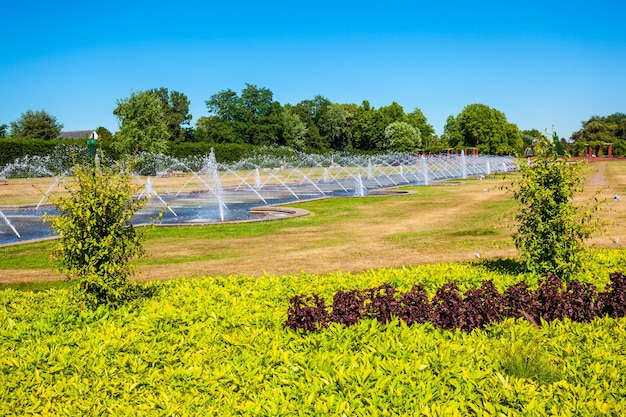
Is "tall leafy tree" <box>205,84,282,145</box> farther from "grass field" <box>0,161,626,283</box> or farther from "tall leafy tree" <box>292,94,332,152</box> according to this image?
"grass field" <box>0,161,626,283</box>

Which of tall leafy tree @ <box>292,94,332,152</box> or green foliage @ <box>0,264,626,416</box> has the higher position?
tall leafy tree @ <box>292,94,332,152</box>

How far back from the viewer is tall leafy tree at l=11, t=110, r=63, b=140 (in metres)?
68.8

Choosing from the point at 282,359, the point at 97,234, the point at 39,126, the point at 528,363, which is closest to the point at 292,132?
the point at 39,126

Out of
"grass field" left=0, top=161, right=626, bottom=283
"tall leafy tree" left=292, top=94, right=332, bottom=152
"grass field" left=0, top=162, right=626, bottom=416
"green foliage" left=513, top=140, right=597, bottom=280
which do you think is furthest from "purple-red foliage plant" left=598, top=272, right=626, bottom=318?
"tall leafy tree" left=292, top=94, right=332, bottom=152

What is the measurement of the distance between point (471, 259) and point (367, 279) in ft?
8.90

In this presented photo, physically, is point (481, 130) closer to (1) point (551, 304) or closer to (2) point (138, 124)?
(2) point (138, 124)

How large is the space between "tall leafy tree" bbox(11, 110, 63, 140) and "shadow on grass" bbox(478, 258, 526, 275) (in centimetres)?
7000

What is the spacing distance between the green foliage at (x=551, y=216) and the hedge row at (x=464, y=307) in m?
1.05

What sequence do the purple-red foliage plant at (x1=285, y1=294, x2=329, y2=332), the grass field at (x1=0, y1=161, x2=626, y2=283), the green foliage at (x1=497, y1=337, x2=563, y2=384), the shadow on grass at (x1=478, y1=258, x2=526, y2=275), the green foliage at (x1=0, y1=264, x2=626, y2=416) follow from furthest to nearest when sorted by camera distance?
1. the grass field at (x1=0, y1=161, x2=626, y2=283)
2. the shadow on grass at (x1=478, y1=258, x2=526, y2=275)
3. the purple-red foliage plant at (x1=285, y1=294, x2=329, y2=332)
4. the green foliage at (x1=497, y1=337, x2=563, y2=384)
5. the green foliage at (x1=0, y1=264, x2=626, y2=416)

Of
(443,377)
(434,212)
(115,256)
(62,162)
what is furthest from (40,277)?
(62,162)

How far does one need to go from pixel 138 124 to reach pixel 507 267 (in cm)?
4187

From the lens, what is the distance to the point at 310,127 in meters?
91.7

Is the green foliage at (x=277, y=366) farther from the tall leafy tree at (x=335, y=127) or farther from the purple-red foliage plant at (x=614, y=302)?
the tall leafy tree at (x=335, y=127)

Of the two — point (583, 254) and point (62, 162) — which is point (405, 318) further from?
point (62, 162)
